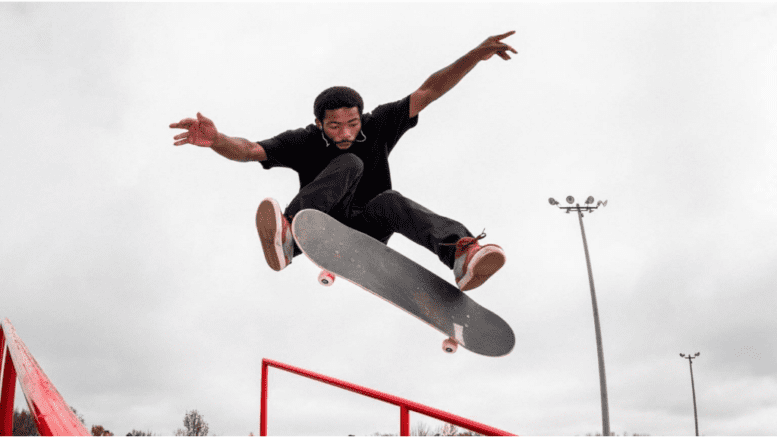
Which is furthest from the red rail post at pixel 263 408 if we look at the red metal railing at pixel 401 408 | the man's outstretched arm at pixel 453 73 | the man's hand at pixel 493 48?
the man's hand at pixel 493 48

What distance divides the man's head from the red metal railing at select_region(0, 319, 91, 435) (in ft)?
7.26

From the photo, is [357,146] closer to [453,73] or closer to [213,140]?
[453,73]

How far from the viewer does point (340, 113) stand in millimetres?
3676

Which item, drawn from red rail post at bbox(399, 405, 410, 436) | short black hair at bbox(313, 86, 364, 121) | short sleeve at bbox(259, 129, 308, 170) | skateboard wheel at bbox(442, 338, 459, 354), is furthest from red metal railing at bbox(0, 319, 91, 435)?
short black hair at bbox(313, 86, 364, 121)

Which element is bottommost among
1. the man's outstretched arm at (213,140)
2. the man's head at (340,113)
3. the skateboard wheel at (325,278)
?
the skateboard wheel at (325,278)

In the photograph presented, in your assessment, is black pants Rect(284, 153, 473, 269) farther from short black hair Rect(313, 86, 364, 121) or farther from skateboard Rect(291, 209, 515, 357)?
short black hair Rect(313, 86, 364, 121)

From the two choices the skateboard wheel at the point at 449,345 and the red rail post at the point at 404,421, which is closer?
the red rail post at the point at 404,421

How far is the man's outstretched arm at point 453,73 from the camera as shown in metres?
3.70

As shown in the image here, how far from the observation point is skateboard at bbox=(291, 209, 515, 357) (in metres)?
3.43

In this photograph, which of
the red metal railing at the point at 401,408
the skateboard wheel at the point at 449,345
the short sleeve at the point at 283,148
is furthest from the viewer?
the short sleeve at the point at 283,148

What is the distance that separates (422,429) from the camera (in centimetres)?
1029

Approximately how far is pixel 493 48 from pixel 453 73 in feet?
1.01

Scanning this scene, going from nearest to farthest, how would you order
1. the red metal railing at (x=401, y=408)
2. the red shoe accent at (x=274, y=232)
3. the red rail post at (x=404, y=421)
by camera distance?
the red metal railing at (x=401, y=408), the red rail post at (x=404, y=421), the red shoe accent at (x=274, y=232)

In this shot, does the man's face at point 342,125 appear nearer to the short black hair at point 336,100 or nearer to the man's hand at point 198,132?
the short black hair at point 336,100
